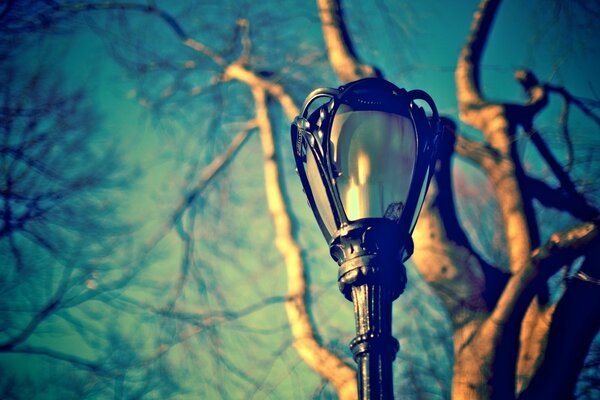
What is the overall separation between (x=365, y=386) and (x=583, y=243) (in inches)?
66.3

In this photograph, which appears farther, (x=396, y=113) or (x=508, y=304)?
(x=508, y=304)

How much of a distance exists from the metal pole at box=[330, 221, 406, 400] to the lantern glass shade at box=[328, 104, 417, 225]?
0.08 m

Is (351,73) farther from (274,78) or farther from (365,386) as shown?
(365,386)

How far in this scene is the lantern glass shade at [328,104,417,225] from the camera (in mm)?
1652

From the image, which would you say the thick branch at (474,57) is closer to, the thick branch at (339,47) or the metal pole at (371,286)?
the thick branch at (339,47)

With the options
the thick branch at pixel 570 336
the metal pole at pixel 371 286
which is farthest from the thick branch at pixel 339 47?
the metal pole at pixel 371 286

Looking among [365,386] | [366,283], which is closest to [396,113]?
[366,283]

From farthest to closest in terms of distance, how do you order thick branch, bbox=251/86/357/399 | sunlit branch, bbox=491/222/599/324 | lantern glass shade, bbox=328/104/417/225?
thick branch, bbox=251/86/357/399 → sunlit branch, bbox=491/222/599/324 → lantern glass shade, bbox=328/104/417/225

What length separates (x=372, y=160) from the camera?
1693 mm

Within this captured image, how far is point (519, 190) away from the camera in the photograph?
3295 millimetres

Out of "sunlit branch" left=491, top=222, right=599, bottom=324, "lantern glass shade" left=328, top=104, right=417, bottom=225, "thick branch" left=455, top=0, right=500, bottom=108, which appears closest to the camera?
"lantern glass shade" left=328, top=104, right=417, bottom=225

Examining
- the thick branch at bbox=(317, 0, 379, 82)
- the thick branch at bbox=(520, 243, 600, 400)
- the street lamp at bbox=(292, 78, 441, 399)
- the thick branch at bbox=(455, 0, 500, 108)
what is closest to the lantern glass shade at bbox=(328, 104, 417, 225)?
the street lamp at bbox=(292, 78, 441, 399)

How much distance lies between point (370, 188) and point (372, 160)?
0.10 meters

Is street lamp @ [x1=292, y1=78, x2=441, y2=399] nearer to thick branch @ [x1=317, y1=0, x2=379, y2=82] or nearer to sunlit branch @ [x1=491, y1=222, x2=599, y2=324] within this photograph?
→ sunlit branch @ [x1=491, y1=222, x2=599, y2=324]
